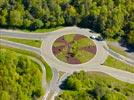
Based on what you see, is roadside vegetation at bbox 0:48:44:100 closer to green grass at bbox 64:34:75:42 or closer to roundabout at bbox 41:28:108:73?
roundabout at bbox 41:28:108:73

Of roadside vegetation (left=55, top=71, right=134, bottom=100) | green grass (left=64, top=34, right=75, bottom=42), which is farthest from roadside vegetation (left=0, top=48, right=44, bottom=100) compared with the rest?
green grass (left=64, top=34, right=75, bottom=42)

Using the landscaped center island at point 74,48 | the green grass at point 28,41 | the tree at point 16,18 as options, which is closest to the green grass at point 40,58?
the green grass at point 28,41

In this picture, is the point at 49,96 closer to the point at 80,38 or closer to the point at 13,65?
the point at 13,65

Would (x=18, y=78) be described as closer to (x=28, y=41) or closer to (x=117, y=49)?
(x=28, y=41)

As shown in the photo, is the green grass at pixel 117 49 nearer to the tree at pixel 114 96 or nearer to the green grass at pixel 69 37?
the green grass at pixel 69 37

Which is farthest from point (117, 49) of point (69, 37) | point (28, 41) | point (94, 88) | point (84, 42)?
point (28, 41)

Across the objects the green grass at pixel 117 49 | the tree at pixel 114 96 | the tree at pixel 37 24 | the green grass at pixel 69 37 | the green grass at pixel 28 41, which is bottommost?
the tree at pixel 114 96
